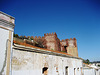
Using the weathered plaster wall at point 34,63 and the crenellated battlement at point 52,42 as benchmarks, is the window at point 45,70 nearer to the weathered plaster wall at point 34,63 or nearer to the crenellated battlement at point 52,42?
the weathered plaster wall at point 34,63

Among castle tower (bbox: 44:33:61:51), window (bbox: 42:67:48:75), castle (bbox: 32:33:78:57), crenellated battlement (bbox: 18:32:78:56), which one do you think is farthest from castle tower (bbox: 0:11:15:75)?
castle tower (bbox: 44:33:61:51)

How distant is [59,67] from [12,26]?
21.0 feet

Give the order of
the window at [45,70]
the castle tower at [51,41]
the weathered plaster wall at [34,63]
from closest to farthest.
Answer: the weathered plaster wall at [34,63]
the window at [45,70]
the castle tower at [51,41]

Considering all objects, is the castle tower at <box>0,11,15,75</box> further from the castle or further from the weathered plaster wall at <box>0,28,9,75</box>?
the castle

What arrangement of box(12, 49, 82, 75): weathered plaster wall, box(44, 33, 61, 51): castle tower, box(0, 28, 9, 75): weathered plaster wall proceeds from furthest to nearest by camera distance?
box(44, 33, 61, 51): castle tower
box(12, 49, 82, 75): weathered plaster wall
box(0, 28, 9, 75): weathered plaster wall

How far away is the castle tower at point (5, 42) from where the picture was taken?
5398 mm

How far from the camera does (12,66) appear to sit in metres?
5.88

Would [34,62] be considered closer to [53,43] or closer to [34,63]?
[34,63]

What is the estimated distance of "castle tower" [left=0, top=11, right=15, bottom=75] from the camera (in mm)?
5398

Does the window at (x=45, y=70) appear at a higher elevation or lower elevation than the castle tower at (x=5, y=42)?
lower

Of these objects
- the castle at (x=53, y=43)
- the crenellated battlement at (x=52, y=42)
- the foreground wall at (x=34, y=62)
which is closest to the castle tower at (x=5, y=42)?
the foreground wall at (x=34, y=62)

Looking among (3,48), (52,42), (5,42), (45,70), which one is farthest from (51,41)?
(3,48)

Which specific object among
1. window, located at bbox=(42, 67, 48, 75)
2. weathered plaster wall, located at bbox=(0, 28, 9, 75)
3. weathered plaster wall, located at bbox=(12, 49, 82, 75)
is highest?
weathered plaster wall, located at bbox=(0, 28, 9, 75)

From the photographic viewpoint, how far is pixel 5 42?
5754mm
